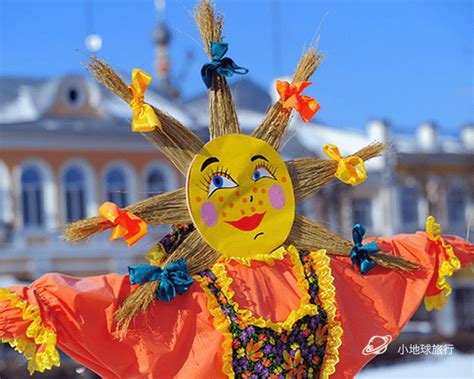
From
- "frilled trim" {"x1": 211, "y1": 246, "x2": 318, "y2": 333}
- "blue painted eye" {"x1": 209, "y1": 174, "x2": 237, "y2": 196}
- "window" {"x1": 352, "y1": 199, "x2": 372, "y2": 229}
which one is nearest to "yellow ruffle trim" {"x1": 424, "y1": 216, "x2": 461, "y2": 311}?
"frilled trim" {"x1": 211, "y1": 246, "x2": 318, "y2": 333}

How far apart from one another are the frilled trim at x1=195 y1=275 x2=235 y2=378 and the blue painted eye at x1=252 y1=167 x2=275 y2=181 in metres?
0.48

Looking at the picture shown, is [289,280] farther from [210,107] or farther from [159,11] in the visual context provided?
[159,11]

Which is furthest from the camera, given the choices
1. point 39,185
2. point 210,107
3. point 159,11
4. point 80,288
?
point 159,11

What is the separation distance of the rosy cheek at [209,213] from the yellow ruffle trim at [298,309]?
0.47ft

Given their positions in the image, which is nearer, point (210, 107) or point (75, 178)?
point (210, 107)

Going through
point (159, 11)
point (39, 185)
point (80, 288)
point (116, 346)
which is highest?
point (159, 11)

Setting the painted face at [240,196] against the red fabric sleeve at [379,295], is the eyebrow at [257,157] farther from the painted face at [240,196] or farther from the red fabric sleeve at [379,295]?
the red fabric sleeve at [379,295]

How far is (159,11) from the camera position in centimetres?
1959

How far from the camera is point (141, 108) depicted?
299 centimetres

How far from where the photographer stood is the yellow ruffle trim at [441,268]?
3.43 meters

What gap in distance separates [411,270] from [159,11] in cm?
1694

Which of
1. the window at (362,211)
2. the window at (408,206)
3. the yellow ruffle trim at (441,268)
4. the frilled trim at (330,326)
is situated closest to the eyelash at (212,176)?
the frilled trim at (330,326)

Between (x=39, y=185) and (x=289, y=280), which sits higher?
(x=39, y=185)

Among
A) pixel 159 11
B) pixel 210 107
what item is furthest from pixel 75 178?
pixel 210 107
